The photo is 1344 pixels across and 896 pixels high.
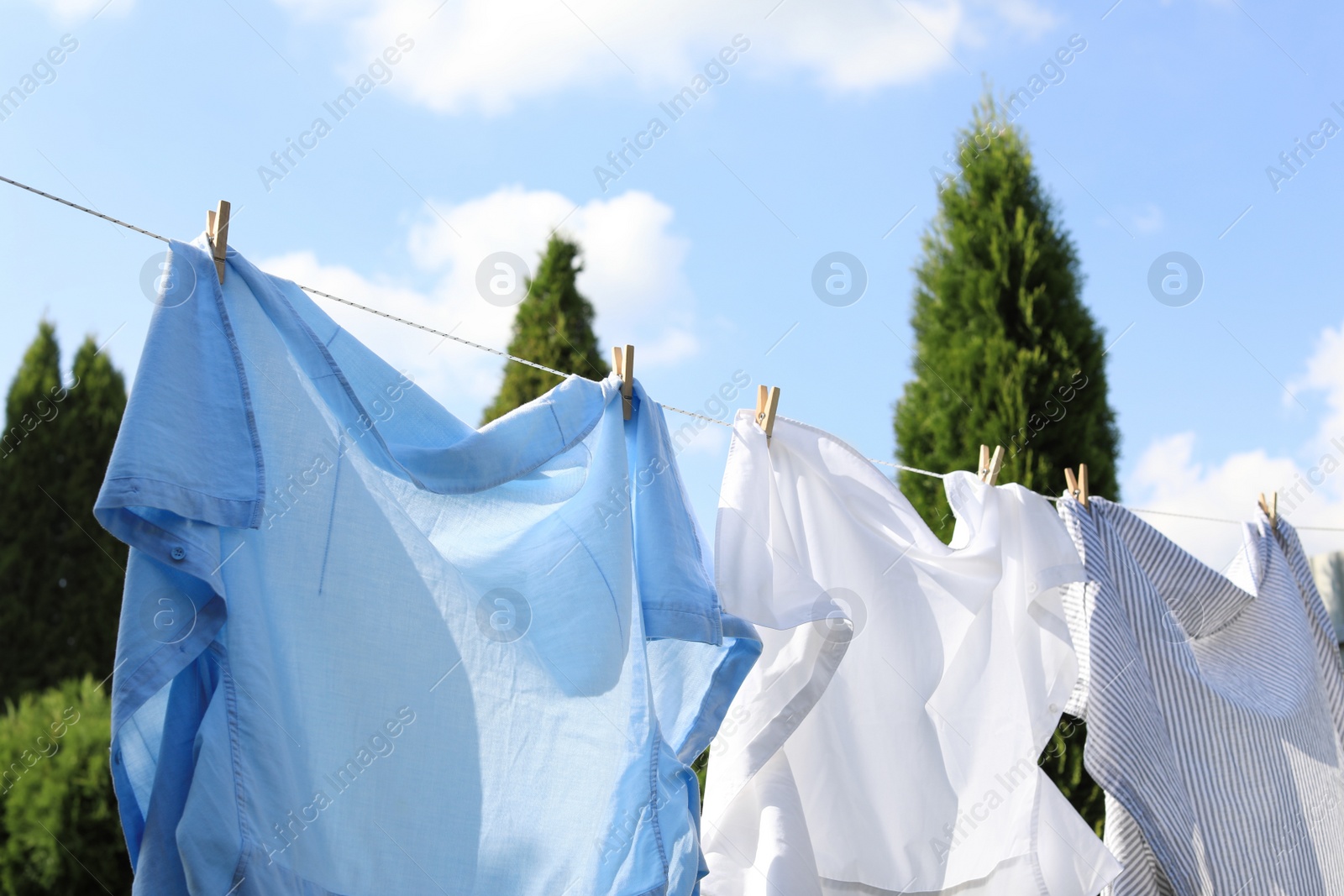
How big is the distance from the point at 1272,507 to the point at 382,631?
7.20 ft

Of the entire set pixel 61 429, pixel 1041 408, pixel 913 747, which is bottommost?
pixel 61 429

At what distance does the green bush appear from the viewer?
10.3ft

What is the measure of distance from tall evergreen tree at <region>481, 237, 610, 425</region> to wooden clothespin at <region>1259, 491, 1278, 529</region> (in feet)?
8.58

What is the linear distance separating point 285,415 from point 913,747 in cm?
115

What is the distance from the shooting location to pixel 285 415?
1256mm

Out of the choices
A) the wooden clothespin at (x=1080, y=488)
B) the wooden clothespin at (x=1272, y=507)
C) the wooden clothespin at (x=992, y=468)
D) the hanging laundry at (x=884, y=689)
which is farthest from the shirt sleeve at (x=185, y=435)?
the wooden clothespin at (x=1272, y=507)

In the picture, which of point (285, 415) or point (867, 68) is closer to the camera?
point (285, 415)

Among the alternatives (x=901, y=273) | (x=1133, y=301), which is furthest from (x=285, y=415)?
(x=901, y=273)

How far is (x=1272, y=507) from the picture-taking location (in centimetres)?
252

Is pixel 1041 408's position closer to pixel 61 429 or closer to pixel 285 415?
pixel 285 415

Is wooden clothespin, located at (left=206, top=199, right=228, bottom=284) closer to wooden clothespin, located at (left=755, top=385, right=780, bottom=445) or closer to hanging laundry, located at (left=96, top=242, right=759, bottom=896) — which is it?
hanging laundry, located at (left=96, top=242, right=759, bottom=896)

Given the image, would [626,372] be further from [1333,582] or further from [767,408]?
[1333,582]

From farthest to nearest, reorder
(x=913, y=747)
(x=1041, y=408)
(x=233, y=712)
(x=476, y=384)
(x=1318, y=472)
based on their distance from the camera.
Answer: (x=476, y=384)
(x=1041, y=408)
(x=1318, y=472)
(x=913, y=747)
(x=233, y=712)

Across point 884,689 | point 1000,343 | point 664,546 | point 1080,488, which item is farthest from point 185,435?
point 1000,343
